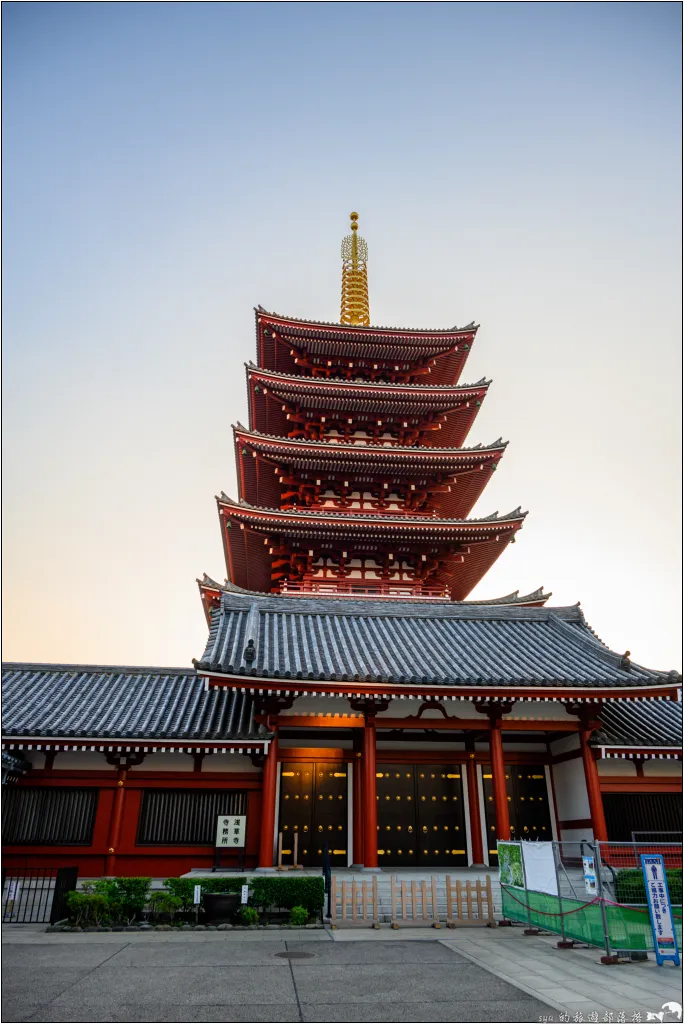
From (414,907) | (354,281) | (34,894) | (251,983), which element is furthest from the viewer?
(354,281)

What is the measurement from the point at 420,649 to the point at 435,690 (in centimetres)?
325

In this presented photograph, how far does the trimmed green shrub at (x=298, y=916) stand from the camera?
42.0 feet

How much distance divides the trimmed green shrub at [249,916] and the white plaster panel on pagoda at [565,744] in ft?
33.1

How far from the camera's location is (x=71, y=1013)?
7277 millimetres

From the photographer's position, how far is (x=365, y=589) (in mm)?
25672

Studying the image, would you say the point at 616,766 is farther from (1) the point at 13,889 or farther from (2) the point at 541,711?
(1) the point at 13,889

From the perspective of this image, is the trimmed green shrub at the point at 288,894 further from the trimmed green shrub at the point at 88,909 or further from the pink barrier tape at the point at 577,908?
the pink barrier tape at the point at 577,908

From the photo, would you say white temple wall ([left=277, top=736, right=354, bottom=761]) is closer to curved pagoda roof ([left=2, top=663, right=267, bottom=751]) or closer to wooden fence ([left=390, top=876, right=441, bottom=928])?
curved pagoda roof ([left=2, top=663, right=267, bottom=751])

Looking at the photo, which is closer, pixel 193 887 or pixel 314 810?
pixel 193 887

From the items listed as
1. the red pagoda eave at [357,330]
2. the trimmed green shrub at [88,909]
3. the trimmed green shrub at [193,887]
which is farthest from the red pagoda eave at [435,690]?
the red pagoda eave at [357,330]

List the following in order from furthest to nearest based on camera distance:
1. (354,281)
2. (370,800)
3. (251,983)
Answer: (354,281), (370,800), (251,983)

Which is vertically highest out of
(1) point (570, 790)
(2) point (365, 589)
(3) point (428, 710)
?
(2) point (365, 589)

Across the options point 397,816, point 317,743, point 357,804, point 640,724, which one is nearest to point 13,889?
point 317,743

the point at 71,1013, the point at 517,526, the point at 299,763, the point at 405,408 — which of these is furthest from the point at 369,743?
the point at 405,408
